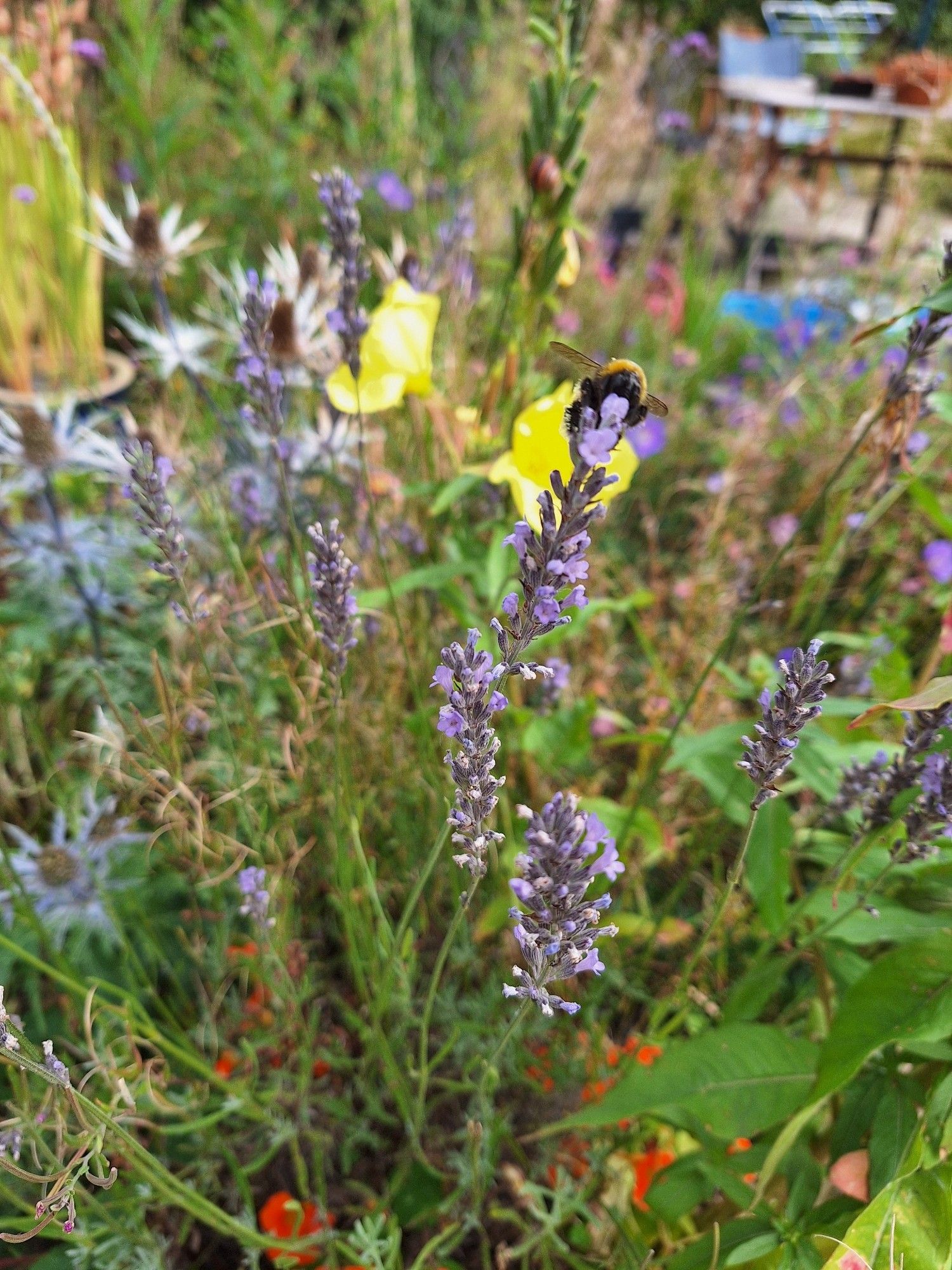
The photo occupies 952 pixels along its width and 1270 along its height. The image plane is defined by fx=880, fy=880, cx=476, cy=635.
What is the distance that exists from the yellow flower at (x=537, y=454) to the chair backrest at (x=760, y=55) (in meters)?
7.88

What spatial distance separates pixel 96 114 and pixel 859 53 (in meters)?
7.44

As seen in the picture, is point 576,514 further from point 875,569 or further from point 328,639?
point 875,569

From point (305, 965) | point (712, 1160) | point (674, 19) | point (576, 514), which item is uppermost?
point (674, 19)

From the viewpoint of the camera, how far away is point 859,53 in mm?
8023

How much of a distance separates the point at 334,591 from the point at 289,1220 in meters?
0.81

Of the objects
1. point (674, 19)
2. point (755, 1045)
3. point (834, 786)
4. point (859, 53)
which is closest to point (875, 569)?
point (834, 786)

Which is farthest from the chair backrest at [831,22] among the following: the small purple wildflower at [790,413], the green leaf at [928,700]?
the green leaf at [928,700]

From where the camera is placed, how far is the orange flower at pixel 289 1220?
101 cm

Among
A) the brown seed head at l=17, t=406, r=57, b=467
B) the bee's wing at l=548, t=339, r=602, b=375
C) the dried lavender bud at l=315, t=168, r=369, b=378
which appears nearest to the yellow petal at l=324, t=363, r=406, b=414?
the dried lavender bud at l=315, t=168, r=369, b=378

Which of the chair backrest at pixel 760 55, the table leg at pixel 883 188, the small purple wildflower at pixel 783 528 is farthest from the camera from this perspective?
the chair backrest at pixel 760 55

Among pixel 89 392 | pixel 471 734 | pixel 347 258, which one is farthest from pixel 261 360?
pixel 89 392

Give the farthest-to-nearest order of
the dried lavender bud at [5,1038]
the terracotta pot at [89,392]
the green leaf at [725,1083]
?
the terracotta pot at [89,392], the green leaf at [725,1083], the dried lavender bud at [5,1038]

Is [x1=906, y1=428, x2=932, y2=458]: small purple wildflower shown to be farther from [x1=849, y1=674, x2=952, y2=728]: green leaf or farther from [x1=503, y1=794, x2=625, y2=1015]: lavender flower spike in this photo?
[x1=503, y1=794, x2=625, y2=1015]: lavender flower spike

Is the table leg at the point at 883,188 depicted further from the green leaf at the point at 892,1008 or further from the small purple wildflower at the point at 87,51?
the green leaf at the point at 892,1008
